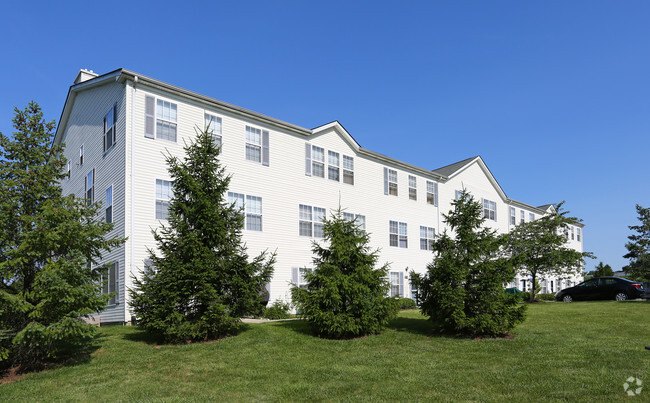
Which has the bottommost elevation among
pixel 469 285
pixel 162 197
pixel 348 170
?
pixel 469 285

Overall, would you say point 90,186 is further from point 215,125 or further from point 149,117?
point 215,125

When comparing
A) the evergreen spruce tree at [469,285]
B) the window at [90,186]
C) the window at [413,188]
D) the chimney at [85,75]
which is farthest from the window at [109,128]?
the window at [413,188]

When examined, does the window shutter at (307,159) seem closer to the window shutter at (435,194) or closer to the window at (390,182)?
the window at (390,182)

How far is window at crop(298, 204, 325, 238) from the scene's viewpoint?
21688mm

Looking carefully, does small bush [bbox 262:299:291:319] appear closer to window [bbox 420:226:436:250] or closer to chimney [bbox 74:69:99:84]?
window [bbox 420:226:436:250]

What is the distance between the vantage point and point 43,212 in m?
9.85

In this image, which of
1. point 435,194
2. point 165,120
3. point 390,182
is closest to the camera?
point 165,120

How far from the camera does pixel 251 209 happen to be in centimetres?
1945

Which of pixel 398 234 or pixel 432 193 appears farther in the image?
pixel 432 193

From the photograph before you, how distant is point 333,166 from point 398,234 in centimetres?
649

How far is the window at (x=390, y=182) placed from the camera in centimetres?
A: 2630

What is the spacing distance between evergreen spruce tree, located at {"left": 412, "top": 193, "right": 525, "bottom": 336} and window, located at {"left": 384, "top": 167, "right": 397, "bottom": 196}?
12536mm

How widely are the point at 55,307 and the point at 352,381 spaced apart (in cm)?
641

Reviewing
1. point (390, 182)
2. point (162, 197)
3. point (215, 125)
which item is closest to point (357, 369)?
point (162, 197)
